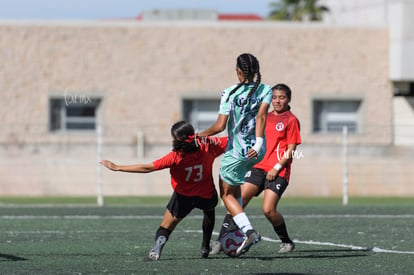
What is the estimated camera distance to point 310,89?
33.0 meters

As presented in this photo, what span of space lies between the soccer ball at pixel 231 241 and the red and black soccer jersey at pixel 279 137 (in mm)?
968

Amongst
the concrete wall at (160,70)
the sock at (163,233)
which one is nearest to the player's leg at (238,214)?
the sock at (163,233)

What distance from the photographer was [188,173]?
1017cm

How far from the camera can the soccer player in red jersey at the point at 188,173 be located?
9992 mm

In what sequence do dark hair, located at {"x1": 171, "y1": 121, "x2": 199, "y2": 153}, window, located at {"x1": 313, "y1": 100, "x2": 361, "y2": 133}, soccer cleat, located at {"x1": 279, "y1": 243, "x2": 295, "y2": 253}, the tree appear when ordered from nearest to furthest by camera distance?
dark hair, located at {"x1": 171, "y1": 121, "x2": 199, "y2": 153} → soccer cleat, located at {"x1": 279, "y1": 243, "x2": 295, "y2": 253} → window, located at {"x1": 313, "y1": 100, "x2": 361, "y2": 133} → the tree

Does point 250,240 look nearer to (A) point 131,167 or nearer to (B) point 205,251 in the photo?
(B) point 205,251

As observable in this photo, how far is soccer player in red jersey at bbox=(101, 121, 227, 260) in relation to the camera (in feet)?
32.8

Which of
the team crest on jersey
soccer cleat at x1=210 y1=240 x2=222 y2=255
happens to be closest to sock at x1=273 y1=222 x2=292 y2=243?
soccer cleat at x1=210 y1=240 x2=222 y2=255

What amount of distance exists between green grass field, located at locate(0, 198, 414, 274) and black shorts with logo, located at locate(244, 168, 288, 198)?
26.7 inches

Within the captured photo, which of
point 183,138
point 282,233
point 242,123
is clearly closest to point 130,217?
point 282,233

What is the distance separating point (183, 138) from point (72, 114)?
74.9ft

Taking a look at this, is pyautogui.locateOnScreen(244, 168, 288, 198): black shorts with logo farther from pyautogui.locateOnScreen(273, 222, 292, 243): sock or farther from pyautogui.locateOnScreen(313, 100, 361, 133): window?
pyautogui.locateOnScreen(313, 100, 361, 133): window

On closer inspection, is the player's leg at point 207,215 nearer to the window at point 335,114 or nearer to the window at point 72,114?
the window at point 72,114

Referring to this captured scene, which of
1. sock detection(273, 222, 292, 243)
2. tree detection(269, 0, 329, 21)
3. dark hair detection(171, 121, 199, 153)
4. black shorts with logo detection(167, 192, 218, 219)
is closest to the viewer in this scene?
dark hair detection(171, 121, 199, 153)
